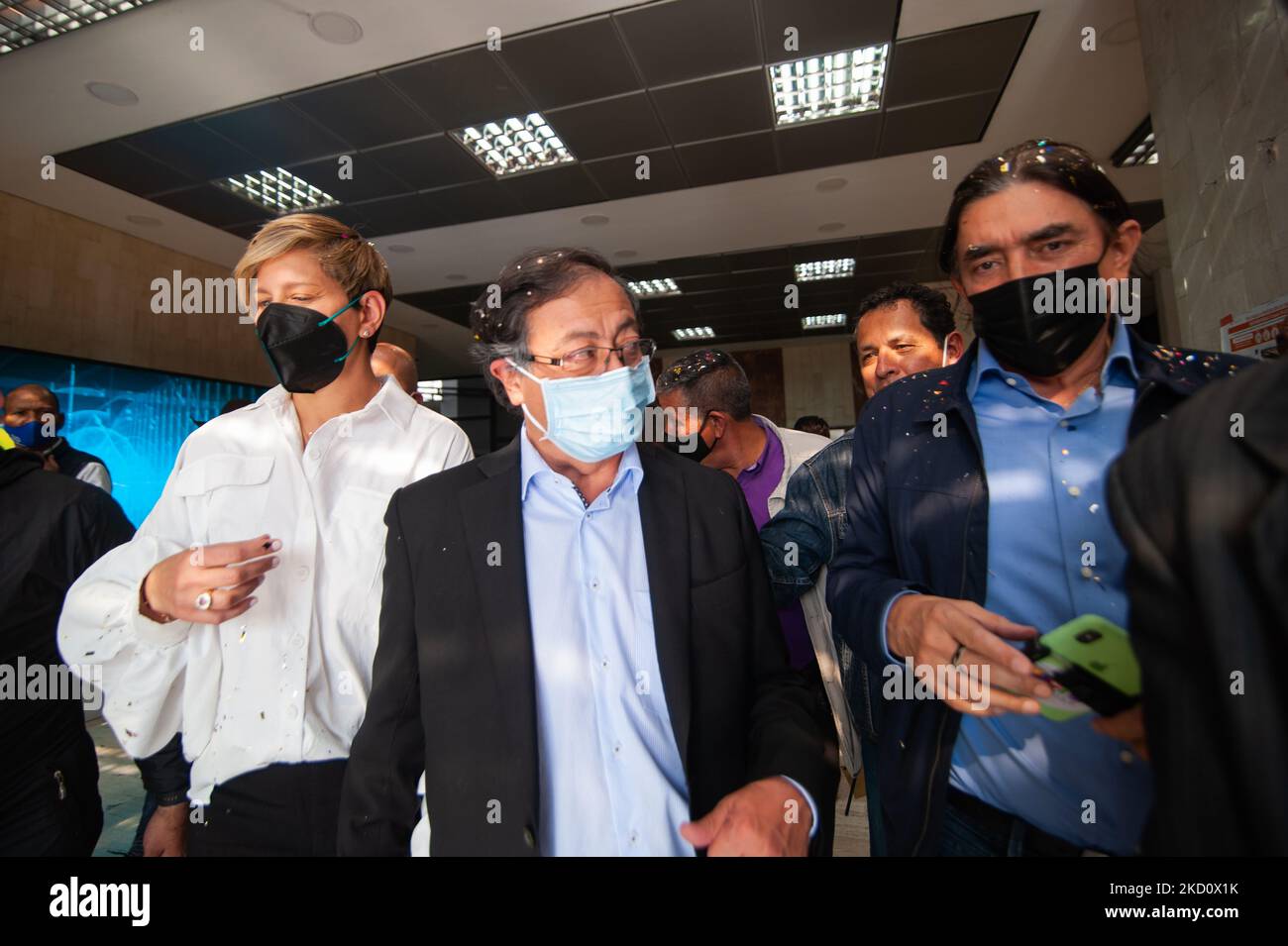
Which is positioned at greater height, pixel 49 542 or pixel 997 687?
pixel 49 542

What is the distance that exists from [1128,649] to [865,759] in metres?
1.27

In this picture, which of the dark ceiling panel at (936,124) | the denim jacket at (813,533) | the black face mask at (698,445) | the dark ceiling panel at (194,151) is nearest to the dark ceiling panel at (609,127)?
the dark ceiling panel at (936,124)

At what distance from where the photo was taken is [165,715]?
1188mm

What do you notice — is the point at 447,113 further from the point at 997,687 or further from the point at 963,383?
the point at 997,687

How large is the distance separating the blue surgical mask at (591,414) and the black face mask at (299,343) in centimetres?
52

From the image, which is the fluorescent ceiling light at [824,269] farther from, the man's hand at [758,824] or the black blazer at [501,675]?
the man's hand at [758,824]

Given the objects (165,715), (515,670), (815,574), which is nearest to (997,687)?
(515,670)

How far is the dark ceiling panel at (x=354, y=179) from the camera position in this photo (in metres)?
4.70

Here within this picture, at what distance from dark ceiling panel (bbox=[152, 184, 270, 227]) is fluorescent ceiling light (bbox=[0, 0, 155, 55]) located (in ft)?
5.55

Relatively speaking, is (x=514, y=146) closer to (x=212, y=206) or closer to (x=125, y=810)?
(x=212, y=206)

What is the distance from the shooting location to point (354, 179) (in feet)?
16.3
